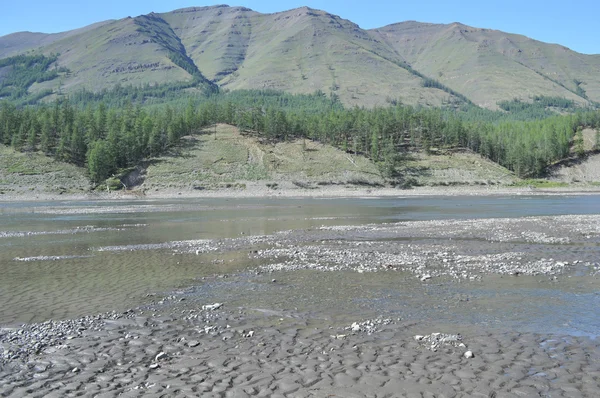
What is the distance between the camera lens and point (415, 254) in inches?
1074

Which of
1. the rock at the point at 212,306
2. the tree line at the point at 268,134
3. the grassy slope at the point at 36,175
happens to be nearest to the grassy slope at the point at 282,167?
the tree line at the point at 268,134

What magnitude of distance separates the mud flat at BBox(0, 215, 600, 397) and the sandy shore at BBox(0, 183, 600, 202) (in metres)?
96.2

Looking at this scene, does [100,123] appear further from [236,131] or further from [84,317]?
[84,317]

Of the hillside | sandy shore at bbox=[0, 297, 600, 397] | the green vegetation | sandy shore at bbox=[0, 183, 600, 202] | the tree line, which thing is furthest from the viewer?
the tree line

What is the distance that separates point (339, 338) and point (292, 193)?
4404 inches

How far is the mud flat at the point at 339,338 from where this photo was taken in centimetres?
977

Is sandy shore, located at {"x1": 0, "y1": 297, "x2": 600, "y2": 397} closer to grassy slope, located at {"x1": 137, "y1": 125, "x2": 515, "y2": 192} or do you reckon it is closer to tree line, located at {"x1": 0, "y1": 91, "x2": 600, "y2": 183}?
grassy slope, located at {"x1": 137, "y1": 125, "x2": 515, "y2": 192}

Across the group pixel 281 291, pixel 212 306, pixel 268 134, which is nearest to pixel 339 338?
pixel 212 306

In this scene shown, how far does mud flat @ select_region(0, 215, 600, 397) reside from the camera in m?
9.77

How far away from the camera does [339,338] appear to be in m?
12.8

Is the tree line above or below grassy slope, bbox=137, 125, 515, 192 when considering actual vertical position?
above

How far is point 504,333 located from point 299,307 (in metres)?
6.98

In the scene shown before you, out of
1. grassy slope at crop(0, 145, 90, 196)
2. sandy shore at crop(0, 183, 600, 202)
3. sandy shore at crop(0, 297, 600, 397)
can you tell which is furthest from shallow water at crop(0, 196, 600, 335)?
grassy slope at crop(0, 145, 90, 196)

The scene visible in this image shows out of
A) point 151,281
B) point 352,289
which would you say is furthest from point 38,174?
point 352,289
